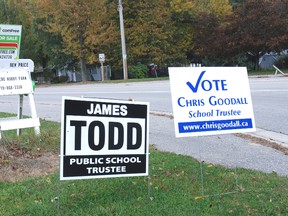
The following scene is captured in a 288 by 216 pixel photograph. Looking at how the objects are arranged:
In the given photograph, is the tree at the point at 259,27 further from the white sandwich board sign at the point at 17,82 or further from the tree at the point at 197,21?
the white sandwich board sign at the point at 17,82

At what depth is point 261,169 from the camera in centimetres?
617

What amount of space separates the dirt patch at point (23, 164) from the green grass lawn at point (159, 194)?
14 centimetres

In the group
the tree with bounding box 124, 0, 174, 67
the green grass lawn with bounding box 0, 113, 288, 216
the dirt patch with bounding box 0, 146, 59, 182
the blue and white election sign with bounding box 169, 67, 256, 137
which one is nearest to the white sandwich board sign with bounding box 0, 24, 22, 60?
the dirt patch with bounding box 0, 146, 59, 182

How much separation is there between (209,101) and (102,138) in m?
1.35

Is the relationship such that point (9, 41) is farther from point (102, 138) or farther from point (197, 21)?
point (197, 21)

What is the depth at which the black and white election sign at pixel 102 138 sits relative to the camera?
4414 millimetres

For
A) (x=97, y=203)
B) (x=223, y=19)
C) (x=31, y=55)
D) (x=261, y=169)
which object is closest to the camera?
(x=97, y=203)

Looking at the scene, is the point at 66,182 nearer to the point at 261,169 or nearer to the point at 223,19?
the point at 261,169

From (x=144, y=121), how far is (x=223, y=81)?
1.10 metres

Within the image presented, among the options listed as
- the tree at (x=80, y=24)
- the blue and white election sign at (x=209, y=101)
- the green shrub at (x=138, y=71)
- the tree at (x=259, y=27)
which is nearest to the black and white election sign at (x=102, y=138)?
the blue and white election sign at (x=209, y=101)

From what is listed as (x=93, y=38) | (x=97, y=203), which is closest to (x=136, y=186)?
(x=97, y=203)

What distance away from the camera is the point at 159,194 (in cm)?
494

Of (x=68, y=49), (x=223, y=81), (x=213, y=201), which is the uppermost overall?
(x=68, y=49)

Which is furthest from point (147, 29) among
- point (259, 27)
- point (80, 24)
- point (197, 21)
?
point (259, 27)
